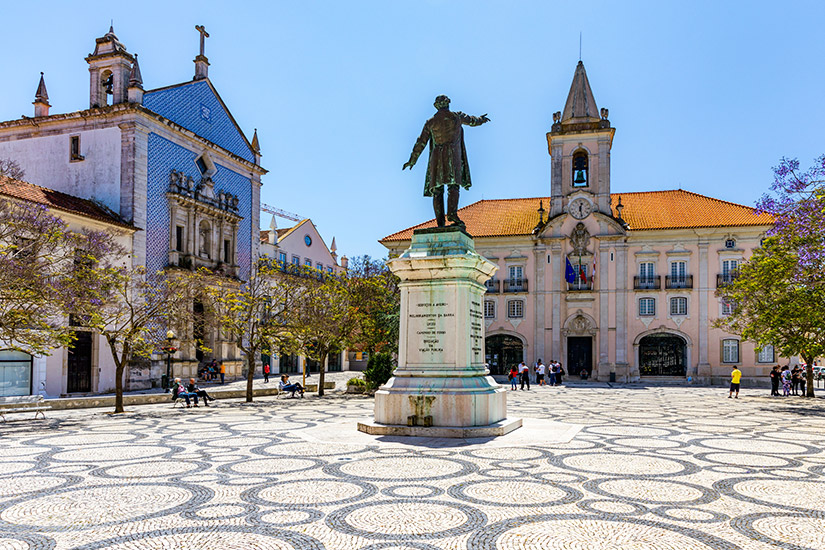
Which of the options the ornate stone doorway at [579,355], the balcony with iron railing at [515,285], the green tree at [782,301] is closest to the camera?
the green tree at [782,301]

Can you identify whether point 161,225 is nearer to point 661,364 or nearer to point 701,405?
point 701,405

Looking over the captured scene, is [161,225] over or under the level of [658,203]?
under

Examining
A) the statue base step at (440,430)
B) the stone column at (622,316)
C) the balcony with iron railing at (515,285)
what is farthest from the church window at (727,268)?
the statue base step at (440,430)

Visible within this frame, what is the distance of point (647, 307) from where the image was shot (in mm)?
39969

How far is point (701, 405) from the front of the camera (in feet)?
68.0

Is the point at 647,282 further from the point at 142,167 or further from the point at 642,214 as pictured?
the point at 142,167

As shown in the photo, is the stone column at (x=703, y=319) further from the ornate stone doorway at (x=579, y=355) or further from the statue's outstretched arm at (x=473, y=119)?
the statue's outstretched arm at (x=473, y=119)

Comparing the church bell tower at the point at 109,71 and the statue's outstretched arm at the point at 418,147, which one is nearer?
the statue's outstretched arm at the point at 418,147

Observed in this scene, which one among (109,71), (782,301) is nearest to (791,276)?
(782,301)

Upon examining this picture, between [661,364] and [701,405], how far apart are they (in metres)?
19.9

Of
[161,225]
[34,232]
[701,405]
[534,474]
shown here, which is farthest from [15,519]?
[161,225]

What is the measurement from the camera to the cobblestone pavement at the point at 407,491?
525 cm

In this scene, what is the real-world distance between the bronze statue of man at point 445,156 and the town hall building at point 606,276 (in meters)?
29.8

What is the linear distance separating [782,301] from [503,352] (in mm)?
23033
